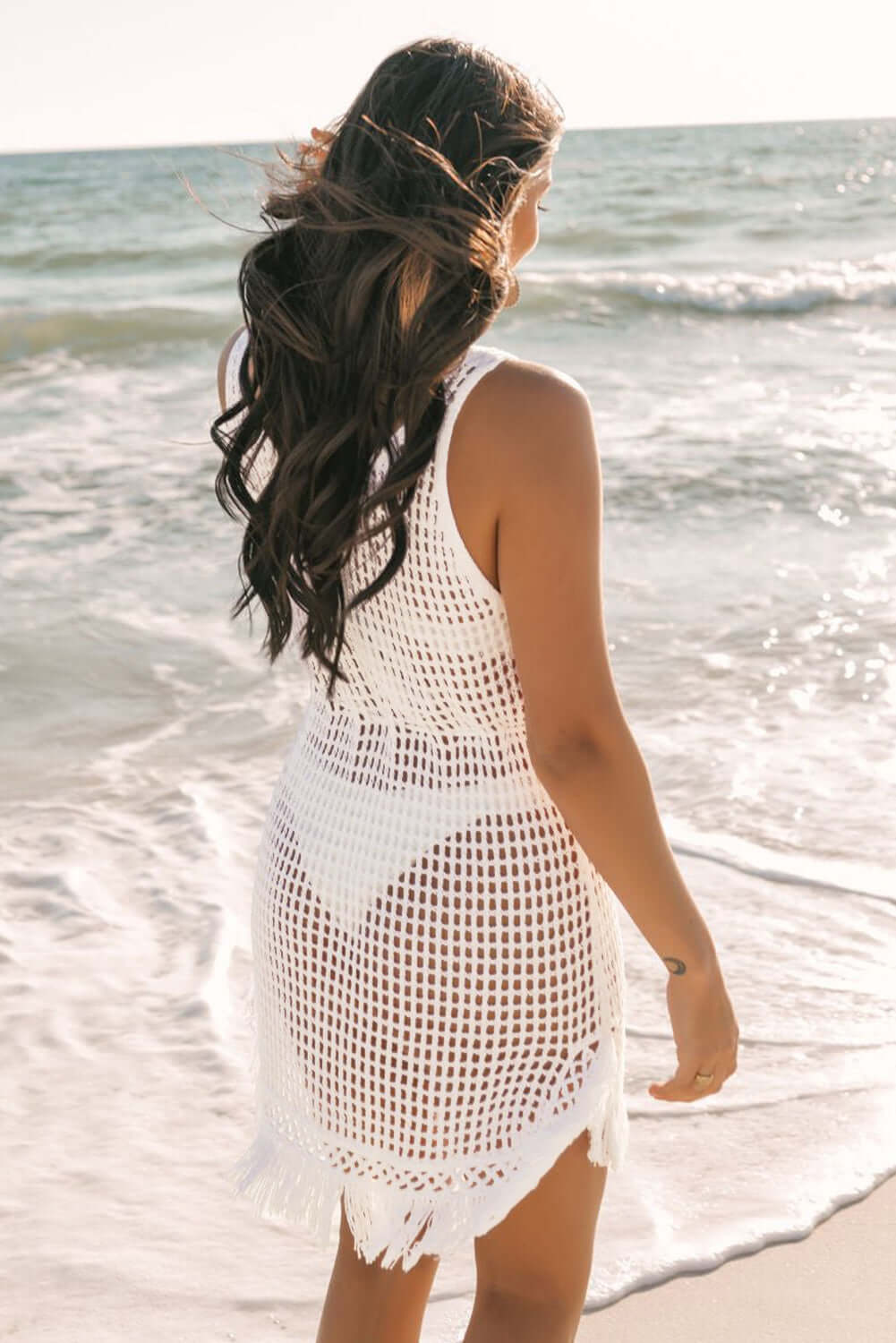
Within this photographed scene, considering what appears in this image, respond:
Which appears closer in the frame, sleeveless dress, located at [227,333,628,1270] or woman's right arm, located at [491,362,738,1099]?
woman's right arm, located at [491,362,738,1099]

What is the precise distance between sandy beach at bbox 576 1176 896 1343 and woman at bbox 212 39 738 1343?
2.81ft

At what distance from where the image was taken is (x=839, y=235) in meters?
22.9

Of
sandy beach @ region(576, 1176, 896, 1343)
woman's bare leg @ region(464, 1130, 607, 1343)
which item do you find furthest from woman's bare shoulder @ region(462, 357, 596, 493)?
sandy beach @ region(576, 1176, 896, 1343)

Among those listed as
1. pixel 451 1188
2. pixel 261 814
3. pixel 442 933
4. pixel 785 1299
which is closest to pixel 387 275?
pixel 442 933

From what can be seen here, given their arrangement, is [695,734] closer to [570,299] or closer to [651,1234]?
[651,1234]

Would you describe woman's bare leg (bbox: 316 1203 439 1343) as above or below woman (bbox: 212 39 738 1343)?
below

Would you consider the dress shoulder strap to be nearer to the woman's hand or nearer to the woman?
the woman

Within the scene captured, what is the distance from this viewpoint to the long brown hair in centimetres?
144

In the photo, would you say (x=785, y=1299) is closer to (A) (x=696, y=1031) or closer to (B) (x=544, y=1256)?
(B) (x=544, y=1256)

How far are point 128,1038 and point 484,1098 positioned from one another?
6.66 ft

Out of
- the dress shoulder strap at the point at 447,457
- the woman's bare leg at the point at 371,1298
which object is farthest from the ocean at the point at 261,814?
the woman's bare leg at the point at 371,1298

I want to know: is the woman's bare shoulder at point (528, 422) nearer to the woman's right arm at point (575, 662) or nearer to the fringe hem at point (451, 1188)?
the woman's right arm at point (575, 662)

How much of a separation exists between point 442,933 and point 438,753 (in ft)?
0.63

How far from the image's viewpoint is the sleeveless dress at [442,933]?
1.56 meters
